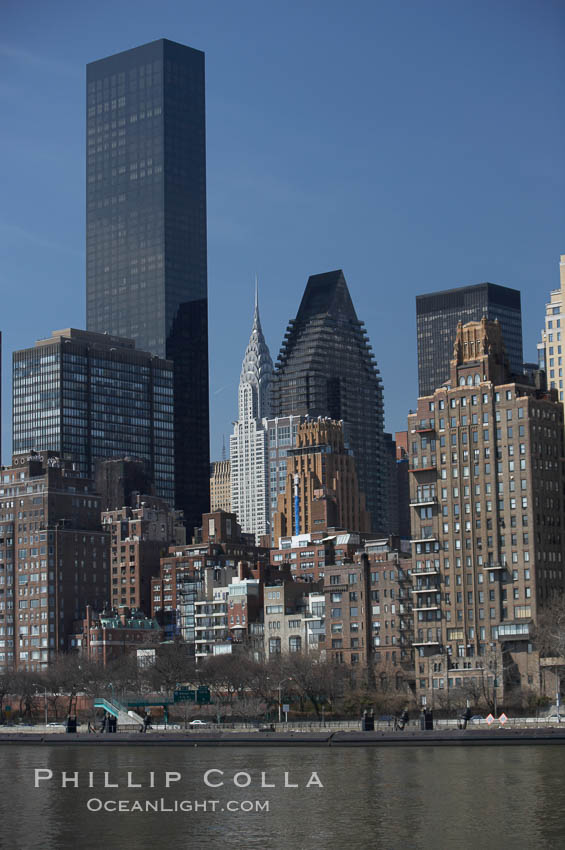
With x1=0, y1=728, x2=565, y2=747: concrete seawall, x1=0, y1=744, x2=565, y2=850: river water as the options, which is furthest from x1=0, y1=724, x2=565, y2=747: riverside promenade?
x1=0, y1=744, x2=565, y2=850: river water

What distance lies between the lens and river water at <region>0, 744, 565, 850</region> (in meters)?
95.8

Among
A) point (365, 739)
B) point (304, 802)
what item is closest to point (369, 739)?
point (365, 739)

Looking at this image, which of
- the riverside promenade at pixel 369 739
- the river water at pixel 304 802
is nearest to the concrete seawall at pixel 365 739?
the riverside promenade at pixel 369 739

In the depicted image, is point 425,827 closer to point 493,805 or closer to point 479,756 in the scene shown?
point 493,805

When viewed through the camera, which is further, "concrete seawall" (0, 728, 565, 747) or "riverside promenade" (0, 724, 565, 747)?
"riverside promenade" (0, 724, 565, 747)

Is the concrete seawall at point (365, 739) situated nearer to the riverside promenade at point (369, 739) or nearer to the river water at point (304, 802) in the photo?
the riverside promenade at point (369, 739)

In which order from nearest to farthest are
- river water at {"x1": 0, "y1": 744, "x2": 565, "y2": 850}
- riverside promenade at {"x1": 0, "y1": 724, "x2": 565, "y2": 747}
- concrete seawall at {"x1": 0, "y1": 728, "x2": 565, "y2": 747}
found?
river water at {"x1": 0, "y1": 744, "x2": 565, "y2": 850} → concrete seawall at {"x1": 0, "y1": 728, "x2": 565, "y2": 747} → riverside promenade at {"x1": 0, "y1": 724, "x2": 565, "y2": 747}

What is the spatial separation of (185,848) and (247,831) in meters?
6.93

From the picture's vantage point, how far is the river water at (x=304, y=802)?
314 feet

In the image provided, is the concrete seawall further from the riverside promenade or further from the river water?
the river water

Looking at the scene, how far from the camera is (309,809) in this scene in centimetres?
10950

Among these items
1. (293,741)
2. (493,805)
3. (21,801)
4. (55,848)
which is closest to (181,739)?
(293,741)

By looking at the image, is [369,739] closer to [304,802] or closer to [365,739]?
[365,739]

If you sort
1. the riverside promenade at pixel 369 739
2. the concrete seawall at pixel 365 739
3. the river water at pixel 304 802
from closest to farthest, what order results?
the river water at pixel 304 802 < the concrete seawall at pixel 365 739 < the riverside promenade at pixel 369 739
